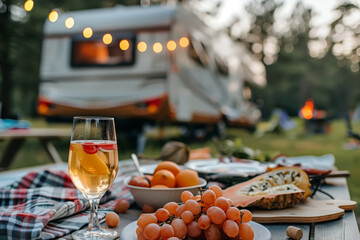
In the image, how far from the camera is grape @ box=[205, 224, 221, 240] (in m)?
0.76

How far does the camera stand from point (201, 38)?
7348 mm

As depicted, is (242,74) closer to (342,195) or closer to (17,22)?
(17,22)

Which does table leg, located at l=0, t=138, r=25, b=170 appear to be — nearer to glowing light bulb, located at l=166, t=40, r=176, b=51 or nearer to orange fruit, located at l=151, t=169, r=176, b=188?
glowing light bulb, located at l=166, t=40, r=176, b=51

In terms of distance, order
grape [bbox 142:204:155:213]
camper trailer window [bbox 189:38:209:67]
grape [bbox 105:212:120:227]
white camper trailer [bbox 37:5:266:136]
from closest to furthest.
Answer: grape [bbox 105:212:120:227] → grape [bbox 142:204:155:213] → white camper trailer [bbox 37:5:266:136] → camper trailer window [bbox 189:38:209:67]

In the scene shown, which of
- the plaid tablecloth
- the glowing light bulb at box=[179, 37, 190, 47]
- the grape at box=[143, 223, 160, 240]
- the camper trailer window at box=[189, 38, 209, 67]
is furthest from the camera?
the camper trailer window at box=[189, 38, 209, 67]

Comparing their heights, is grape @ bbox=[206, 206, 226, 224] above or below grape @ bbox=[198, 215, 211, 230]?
above

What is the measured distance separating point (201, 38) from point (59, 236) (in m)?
6.76

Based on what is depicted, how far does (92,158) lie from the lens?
98cm

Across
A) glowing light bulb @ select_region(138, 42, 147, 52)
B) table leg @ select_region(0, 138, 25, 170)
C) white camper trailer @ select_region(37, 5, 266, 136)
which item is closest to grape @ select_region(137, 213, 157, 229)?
table leg @ select_region(0, 138, 25, 170)

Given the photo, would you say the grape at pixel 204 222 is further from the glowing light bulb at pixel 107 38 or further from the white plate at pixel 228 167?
the glowing light bulb at pixel 107 38

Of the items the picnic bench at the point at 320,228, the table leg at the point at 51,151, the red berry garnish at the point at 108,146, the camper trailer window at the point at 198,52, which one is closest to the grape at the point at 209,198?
the picnic bench at the point at 320,228

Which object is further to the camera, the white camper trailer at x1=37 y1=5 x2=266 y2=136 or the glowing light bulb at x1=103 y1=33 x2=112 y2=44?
the glowing light bulb at x1=103 y1=33 x2=112 y2=44

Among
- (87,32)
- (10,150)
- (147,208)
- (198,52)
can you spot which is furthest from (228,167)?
(198,52)

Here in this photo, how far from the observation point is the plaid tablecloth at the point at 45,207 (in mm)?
879
